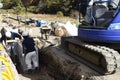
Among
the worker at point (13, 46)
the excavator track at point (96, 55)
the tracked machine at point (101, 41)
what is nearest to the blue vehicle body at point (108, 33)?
the tracked machine at point (101, 41)

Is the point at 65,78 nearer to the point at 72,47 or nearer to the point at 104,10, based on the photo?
the point at 72,47

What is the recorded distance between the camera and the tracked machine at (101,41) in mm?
8586

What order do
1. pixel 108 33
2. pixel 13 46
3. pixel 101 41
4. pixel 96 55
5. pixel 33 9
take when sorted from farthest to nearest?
pixel 33 9 < pixel 13 46 < pixel 96 55 < pixel 101 41 < pixel 108 33

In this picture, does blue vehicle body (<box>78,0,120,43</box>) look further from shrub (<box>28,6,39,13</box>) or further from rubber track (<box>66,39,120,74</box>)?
shrub (<box>28,6,39,13</box>)

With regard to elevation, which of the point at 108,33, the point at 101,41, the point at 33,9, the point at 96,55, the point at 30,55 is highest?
the point at 108,33

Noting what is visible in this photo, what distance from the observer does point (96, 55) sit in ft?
30.8

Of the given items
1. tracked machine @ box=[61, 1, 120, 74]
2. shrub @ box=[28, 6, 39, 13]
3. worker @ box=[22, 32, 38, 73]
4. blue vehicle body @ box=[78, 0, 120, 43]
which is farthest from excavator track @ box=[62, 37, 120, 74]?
shrub @ box=[28, 6, 39, 13]

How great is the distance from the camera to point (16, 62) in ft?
43.9

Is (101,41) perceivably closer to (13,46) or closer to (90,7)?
(90,7)

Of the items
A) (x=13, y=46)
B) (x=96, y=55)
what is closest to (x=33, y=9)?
(x=13, y=46)

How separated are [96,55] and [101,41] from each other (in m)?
0.49

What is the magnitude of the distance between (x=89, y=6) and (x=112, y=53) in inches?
72.1

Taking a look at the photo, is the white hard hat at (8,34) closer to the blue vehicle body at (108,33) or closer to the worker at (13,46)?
the worker at (13,46)

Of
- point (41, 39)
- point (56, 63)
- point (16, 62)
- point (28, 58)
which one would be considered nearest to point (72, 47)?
point (56, 63)
